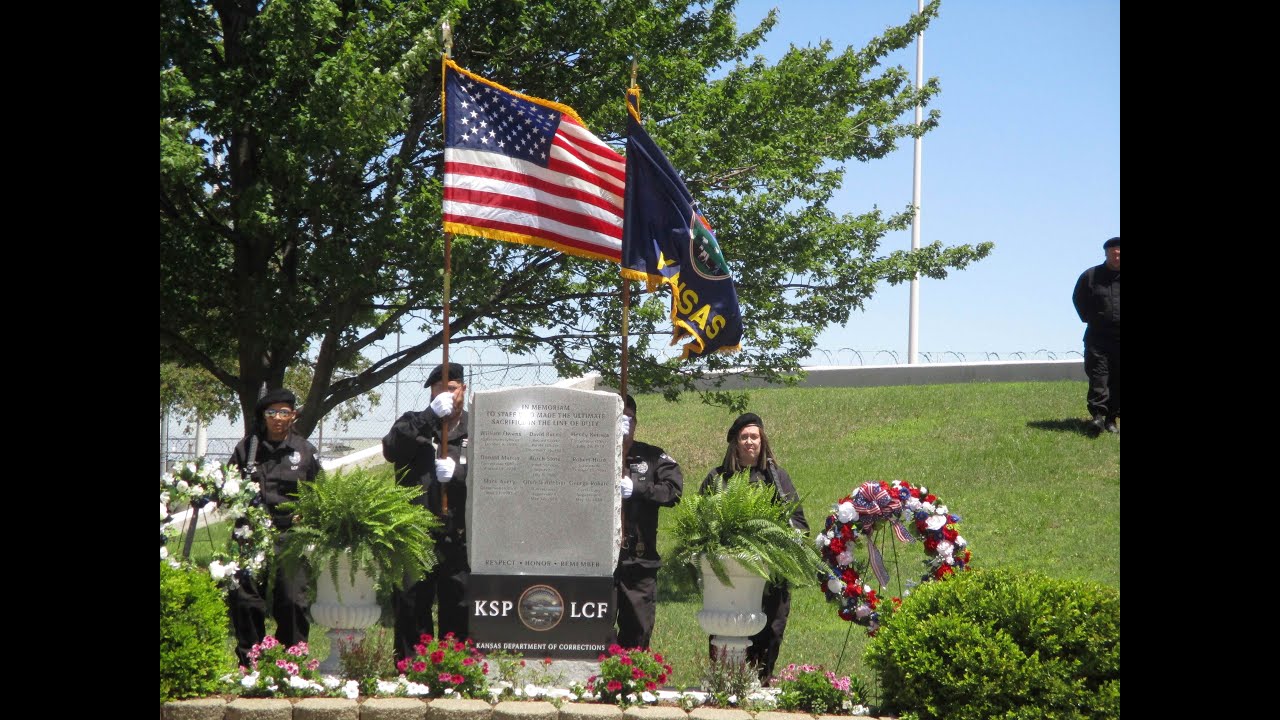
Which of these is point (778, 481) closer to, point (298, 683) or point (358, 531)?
point (358, 531)

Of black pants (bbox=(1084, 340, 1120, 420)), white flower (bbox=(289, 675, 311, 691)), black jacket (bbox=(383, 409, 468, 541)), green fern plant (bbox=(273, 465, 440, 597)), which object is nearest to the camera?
white flower (bbox=(289, 675, 311, 691))

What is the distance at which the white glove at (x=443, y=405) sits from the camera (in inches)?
334

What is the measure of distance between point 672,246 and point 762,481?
1941mm

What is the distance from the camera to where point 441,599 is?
8.68 m

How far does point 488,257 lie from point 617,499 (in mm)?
4425

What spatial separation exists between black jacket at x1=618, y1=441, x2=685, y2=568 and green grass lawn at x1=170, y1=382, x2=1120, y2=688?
94 centimetres

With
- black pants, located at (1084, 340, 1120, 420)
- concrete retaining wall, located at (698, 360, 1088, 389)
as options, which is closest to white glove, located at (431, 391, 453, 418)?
black pants, located at (1084, 340, 1120, 420)

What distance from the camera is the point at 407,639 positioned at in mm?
8680

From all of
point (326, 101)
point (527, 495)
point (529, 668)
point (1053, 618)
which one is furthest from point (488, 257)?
point (1053, 618)

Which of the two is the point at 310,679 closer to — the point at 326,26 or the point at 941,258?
the point at 326,26

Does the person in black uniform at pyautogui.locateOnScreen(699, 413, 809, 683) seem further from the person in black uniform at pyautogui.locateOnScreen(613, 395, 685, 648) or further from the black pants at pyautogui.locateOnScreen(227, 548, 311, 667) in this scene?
the black pants at pyautogui.locateOnScreen(227, 548, 311, 667)

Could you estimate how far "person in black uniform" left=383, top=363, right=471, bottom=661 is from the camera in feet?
28.1

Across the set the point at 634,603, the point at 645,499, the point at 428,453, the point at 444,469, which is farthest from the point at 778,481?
the point at 428,453

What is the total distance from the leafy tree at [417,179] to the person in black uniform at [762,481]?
3804 mm
